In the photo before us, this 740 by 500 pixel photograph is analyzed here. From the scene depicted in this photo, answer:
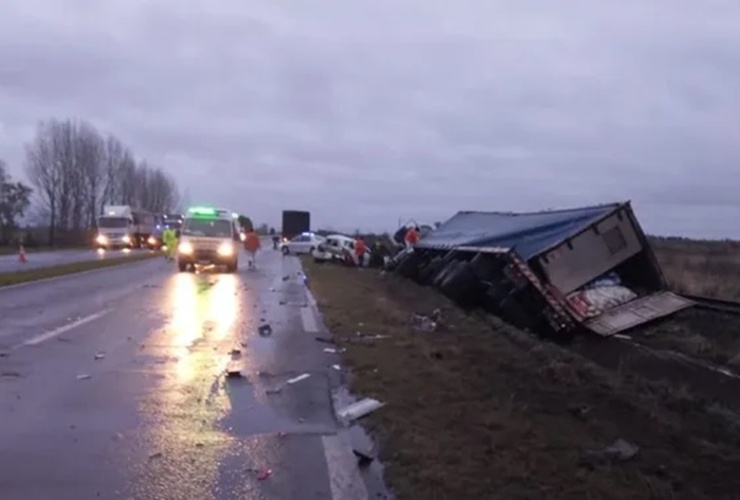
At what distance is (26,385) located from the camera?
9.66m

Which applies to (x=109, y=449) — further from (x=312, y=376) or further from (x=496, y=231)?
(x=496, y=231)

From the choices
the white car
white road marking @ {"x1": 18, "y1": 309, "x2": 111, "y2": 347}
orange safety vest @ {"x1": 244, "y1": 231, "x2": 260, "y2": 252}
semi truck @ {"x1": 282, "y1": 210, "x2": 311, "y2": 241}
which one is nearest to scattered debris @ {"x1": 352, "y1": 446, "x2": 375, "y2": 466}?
white road marking @ {"x1": 18, "y1": 309, "x2": 111, "y2": 347}

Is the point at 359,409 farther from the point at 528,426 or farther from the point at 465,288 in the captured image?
the point at 465,288

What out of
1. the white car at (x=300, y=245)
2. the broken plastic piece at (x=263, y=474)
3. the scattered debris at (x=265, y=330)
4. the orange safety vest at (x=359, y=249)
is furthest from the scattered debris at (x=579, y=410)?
the white car at (x=300, y=245)

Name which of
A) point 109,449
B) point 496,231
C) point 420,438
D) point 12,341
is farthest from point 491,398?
point 496,231

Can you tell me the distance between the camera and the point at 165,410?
28.2 feet

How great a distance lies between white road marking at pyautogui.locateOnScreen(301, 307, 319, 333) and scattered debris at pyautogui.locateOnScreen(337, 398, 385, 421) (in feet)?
→ 22.0

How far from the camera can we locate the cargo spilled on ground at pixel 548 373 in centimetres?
673

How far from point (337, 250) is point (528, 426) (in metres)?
43.5

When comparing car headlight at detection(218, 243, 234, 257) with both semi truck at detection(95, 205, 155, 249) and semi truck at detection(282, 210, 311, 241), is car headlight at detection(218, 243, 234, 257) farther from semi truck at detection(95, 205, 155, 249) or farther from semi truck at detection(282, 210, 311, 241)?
semi truck at detection(282, 210, 311, 241)

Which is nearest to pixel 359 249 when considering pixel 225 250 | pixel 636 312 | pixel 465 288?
pixel 225 250

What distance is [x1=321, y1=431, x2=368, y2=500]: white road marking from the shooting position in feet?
20.1

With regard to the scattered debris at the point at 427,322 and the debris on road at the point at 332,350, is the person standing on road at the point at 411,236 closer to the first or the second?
the scattered debris at the point at 427,322

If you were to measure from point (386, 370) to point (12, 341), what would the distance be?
5.47 metres
